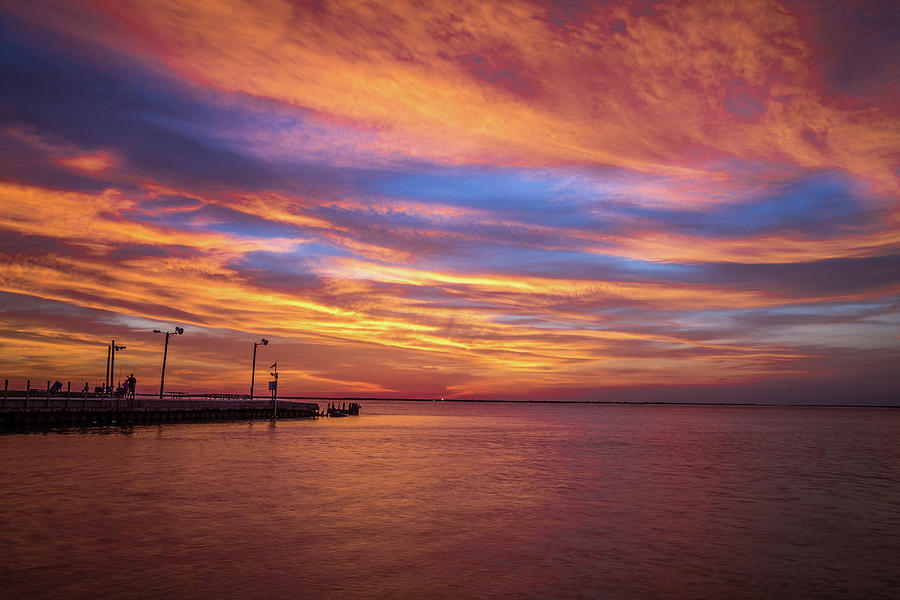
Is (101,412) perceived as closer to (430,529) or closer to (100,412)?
(100,412)

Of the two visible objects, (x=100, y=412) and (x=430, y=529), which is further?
(x=100, y=412)

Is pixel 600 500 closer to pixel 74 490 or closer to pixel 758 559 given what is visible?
pixel 758 559

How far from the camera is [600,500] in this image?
101 ft

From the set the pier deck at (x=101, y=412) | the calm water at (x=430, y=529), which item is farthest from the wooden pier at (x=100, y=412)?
the calm water at (x=430, y=529)

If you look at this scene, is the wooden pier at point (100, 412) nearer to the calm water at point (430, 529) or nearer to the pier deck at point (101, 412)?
the pier deck at point (101, 412)

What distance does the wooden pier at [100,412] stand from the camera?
66.2 meters

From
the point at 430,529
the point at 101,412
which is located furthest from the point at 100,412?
the point at 430,529

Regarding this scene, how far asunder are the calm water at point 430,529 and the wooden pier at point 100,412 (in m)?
22.0

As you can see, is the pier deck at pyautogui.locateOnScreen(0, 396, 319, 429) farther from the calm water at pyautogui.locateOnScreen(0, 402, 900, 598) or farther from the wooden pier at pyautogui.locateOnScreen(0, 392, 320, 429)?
the calm water at pyautogui.locateOnScreen(0, 402, 900, 598)

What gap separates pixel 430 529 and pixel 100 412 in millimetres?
65980

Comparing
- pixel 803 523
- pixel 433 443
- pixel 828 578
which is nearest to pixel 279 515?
pixel 828 578

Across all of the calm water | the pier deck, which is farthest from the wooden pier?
the calm water

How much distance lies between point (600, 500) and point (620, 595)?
15.5m

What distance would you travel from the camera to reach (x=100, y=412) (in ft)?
248
